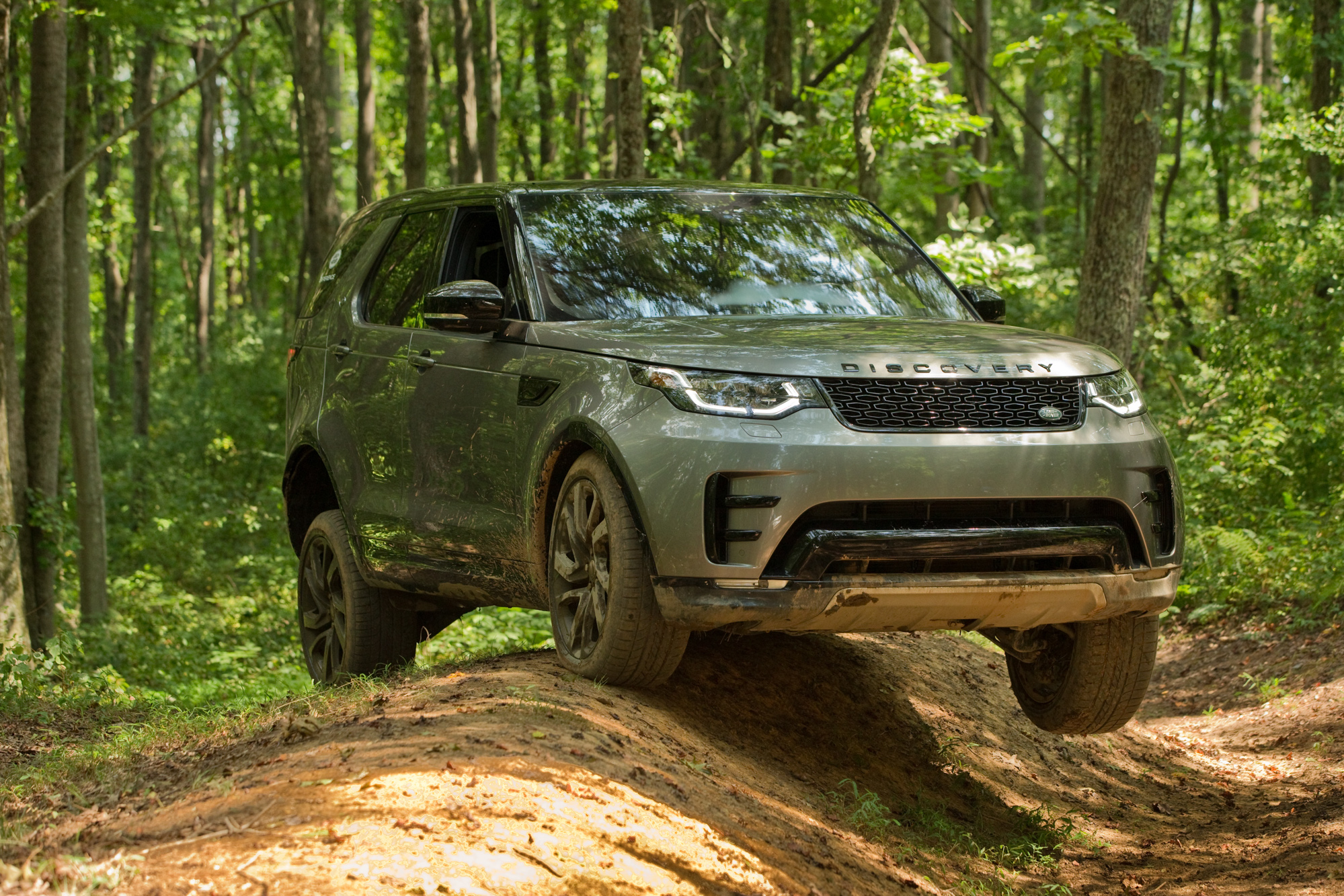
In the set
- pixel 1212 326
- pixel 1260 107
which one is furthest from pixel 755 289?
pixel 1260 107

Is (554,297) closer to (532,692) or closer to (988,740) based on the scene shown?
(532,692)

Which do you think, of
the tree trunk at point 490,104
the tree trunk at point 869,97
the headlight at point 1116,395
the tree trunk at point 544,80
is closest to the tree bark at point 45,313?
the tree trunk at point 869,97

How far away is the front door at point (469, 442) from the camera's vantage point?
532 centimetres

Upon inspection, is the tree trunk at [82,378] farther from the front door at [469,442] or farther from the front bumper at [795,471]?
the front bumper at [795,471]

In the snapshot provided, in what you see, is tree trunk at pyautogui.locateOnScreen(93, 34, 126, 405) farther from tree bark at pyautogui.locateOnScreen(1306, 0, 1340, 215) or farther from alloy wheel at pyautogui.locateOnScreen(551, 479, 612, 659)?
tree bark at pyautogui.locateOnScreen(1306, 0, 1340, 215)

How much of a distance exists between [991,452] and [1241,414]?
9.39 meters

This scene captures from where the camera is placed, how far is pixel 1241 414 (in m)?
12.7

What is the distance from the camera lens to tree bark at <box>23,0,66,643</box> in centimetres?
1230

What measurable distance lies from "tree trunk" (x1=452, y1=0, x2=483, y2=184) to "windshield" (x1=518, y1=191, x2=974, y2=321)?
15736 mm

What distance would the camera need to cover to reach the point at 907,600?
4.39m

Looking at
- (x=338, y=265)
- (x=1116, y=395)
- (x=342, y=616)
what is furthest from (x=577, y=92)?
(x=1116, y=395)

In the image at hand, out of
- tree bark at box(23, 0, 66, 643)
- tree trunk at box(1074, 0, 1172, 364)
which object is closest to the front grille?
tree trunk at box(1074, 0, 1172, 364)

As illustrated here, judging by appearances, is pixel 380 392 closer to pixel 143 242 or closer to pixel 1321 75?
pixel 1321 75

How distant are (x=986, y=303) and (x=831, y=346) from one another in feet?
5.75
